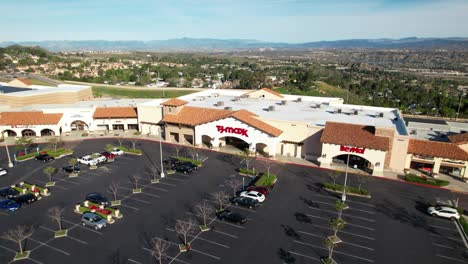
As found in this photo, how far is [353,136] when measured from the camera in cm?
5722

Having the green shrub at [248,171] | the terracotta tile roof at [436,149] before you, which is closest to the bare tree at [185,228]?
the green shrub at [248,171]

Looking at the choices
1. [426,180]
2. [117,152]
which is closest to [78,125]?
[117,152]

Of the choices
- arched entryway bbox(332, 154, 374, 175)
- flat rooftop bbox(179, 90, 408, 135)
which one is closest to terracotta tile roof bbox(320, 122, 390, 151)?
flat rooftop bbox(179, 90, 408, 135)

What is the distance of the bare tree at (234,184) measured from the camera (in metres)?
48.7

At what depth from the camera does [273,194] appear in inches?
1908

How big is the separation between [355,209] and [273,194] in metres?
11.7

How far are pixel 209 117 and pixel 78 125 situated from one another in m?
37.4

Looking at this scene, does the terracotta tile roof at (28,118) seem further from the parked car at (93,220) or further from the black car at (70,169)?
the parked car at (93,220)

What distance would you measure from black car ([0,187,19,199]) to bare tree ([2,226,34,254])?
10267 millimetres

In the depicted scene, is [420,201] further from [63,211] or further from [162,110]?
[162,110]

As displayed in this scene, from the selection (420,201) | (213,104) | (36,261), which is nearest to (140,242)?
(36,261)

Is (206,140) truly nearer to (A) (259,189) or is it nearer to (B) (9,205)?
(A) (259,189)

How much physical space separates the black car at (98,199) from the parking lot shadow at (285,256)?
25264 mm

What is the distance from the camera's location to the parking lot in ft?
113
